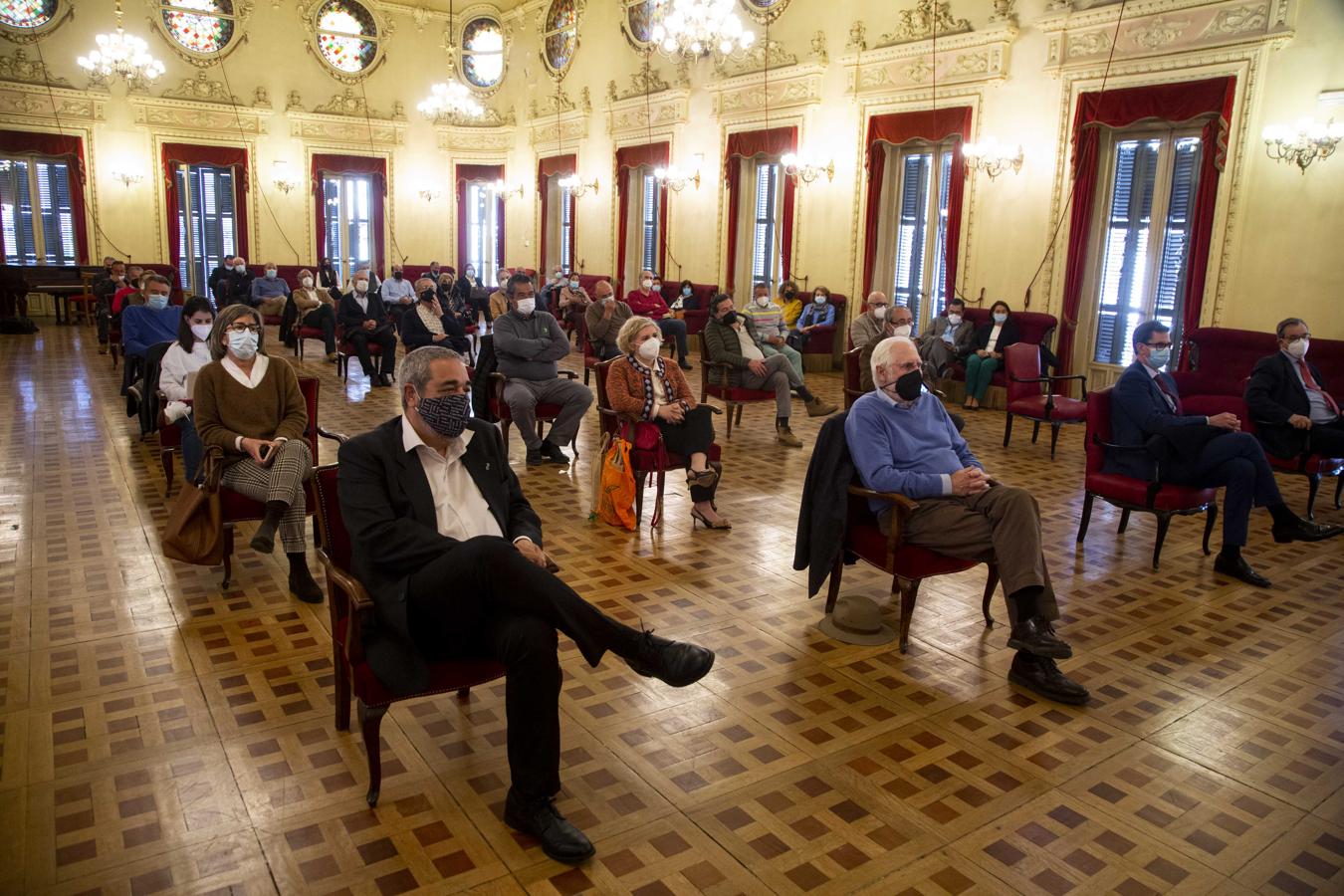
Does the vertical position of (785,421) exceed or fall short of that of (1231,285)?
it falls short

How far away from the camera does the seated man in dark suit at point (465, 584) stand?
9.00 ft

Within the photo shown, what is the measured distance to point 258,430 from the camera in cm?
472

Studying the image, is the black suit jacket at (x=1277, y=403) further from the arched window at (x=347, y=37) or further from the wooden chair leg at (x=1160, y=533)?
the arched window at (x=347, y=37)

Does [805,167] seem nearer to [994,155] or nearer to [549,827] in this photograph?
[994,155]

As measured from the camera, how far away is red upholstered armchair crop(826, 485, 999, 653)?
160 inches

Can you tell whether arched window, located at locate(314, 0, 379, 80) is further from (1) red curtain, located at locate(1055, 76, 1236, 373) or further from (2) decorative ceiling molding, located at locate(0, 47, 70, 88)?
(1) red curtain, located at locate(1055, 76, 1236, 373)

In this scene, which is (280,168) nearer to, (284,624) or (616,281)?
(616,281)

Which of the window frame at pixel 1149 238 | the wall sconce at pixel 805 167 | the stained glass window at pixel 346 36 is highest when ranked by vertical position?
the stained glass window at pixel 346 36

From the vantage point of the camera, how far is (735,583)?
5.00m

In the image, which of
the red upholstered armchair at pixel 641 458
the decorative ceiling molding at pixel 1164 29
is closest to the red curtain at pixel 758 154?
the decorative ceiling molding at pixel 1164 29

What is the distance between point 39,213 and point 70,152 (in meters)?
1.36

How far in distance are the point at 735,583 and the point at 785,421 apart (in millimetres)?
3897

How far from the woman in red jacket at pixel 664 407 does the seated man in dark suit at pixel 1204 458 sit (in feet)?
7.91

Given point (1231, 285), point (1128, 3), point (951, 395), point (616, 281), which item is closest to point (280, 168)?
point (616, 281)
